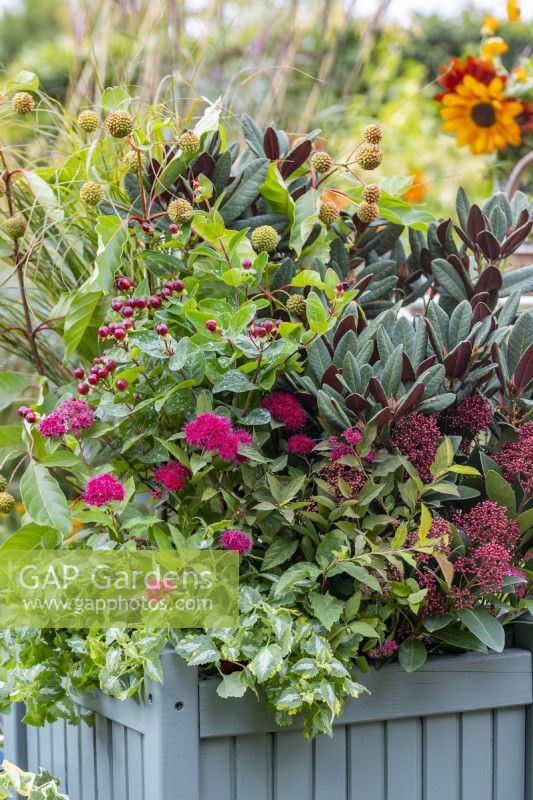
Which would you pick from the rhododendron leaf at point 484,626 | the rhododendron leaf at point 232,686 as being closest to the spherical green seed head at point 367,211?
the rhododendron leaf at point 484,626

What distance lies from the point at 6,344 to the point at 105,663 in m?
0.67

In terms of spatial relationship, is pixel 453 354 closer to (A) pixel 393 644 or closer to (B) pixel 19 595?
(A) pixel 393 644

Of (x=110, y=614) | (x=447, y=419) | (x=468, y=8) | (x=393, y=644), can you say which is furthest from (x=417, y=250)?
(x=468, y=8)

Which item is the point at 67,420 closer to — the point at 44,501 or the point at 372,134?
the point at 44,501

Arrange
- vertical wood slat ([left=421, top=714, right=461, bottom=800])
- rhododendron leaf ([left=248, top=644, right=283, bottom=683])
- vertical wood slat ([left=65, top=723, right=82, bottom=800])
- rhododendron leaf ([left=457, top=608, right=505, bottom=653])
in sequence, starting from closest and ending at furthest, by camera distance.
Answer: rhododendron leaf ([left=248, top=644, right=283, bottom=683]) → rhododendron leaf ([left=457, top=608, right=505, bottom=653]) → vertical wood slat ([left=421, top=714, right=461, bottom=800]) → vertical wood slat ([left=65, top=723, right=82, bottom=800])

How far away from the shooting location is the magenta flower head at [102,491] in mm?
1154

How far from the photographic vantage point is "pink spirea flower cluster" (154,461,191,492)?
123cm

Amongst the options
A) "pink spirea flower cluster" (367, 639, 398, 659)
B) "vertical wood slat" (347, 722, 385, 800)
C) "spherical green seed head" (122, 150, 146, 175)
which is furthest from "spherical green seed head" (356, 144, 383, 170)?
"vertical wood slat" (347, 722, 385, 800)

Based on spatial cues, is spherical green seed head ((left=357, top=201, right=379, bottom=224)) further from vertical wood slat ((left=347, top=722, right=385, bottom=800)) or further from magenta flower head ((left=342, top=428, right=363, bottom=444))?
vertical wood slat ((left=347, top=722, right=385, bottom=800))

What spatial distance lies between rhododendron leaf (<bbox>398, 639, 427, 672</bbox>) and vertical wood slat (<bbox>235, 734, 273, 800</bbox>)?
0.66 ft

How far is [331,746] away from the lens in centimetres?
123

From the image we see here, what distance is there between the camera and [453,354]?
4.12 feet

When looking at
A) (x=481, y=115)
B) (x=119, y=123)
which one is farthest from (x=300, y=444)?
(x=481, y=115)

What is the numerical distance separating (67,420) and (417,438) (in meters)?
0.46
